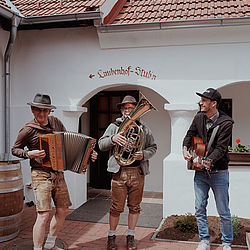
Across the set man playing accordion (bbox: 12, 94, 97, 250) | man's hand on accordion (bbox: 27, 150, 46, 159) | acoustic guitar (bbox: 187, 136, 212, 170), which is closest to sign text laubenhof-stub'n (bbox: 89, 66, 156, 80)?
acoustic guitar (bbox: 187, 136, 212, 170)

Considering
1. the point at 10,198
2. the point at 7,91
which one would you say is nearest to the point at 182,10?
the point at 7,91

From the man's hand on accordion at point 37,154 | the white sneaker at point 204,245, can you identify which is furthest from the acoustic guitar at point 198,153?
the man's hand on accordion at point 37,154

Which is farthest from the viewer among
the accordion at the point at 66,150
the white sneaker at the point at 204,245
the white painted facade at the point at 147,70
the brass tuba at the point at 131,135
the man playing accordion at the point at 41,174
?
the white painted facade at the point at 147,70

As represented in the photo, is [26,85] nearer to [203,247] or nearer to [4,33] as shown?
[4,33]

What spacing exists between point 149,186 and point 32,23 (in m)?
4.62

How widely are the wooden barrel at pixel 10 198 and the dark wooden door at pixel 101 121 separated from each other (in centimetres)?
→ 361

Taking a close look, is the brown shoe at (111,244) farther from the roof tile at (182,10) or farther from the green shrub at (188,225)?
the roof tile at (182,10)

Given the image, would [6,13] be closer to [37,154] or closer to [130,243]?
[37,154]

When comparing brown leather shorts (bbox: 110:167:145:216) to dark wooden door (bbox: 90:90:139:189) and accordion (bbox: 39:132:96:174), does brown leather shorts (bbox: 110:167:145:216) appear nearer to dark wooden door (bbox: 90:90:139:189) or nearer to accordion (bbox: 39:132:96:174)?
accordion (bbox: 39:132:96:174)

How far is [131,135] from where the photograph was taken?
3.90 m

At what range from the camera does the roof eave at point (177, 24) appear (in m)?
5.03

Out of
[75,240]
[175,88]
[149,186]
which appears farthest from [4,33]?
[149,186]

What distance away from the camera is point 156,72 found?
564 cm

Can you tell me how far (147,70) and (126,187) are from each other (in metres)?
2.51
